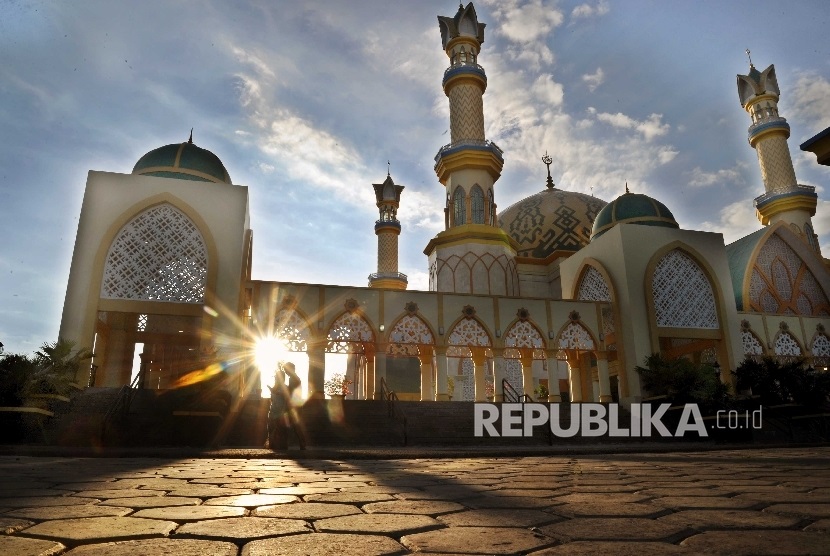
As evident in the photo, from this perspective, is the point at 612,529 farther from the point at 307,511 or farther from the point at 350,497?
the point at 350,497

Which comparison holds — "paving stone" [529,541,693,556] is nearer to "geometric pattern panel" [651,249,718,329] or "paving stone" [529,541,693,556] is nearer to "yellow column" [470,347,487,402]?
"yellow column" [470,347,487,402]

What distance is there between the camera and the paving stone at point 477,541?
1.48m

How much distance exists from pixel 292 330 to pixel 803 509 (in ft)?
50.3

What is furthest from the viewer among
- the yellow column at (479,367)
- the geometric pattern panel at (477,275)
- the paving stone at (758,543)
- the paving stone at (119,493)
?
the geometric pattern panel at (477,275)

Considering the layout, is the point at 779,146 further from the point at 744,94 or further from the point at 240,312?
the point at 240,312

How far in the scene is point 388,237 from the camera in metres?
34.9

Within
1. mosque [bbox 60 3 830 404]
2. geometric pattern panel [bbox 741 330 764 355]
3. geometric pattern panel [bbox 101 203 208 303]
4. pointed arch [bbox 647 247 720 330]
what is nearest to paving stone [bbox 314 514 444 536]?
mosque [bbox 60 3 830 404]

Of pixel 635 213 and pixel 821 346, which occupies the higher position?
pixel 635 213

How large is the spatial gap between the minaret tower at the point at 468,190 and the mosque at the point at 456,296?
0.07m

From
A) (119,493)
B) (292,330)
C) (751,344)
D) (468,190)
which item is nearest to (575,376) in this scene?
(751,344)

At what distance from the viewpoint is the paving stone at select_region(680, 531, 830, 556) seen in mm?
1405

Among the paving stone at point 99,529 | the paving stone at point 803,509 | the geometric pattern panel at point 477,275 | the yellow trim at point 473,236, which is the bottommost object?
the paving stone at point 99,529

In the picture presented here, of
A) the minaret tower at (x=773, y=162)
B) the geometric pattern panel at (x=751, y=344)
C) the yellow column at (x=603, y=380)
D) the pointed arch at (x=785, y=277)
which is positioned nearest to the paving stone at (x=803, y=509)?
the yellow column at (x=603, y=380)

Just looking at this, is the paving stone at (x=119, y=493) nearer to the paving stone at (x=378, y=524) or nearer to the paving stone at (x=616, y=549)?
the paving stone at (x=378, y=524)
